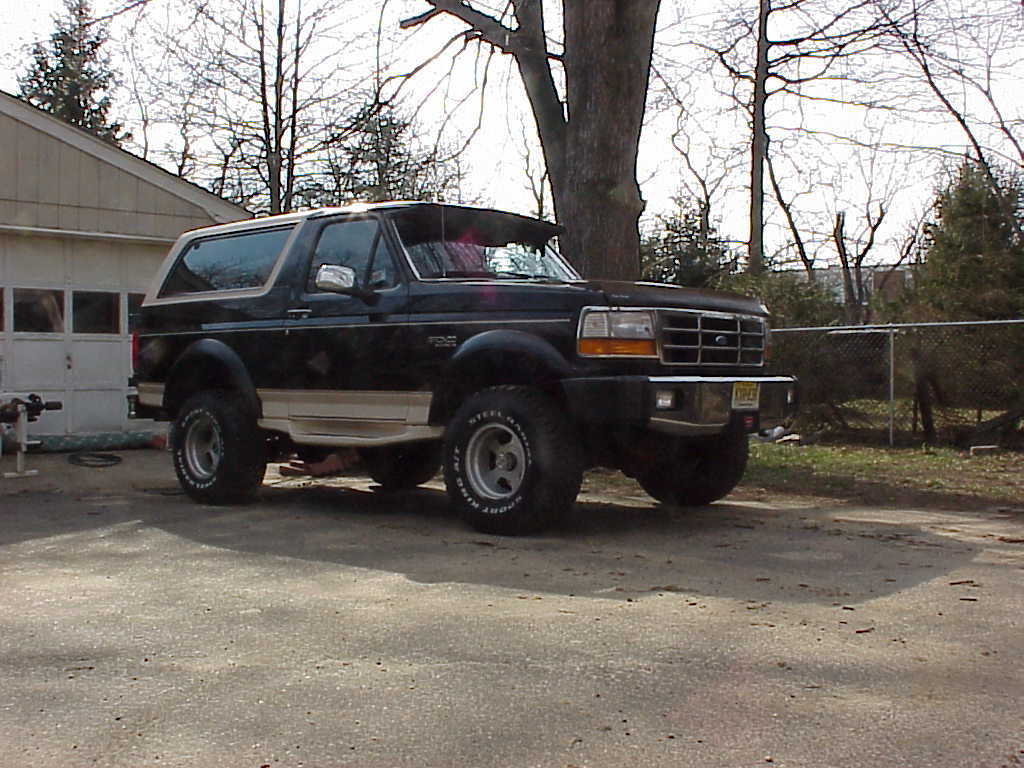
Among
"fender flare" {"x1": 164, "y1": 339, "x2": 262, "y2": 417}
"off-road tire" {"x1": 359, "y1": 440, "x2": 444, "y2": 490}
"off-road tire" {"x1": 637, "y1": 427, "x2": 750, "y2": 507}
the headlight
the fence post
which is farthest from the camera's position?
the fence post

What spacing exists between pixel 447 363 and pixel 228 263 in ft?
8.65

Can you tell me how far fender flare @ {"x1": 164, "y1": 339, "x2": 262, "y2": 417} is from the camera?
27.3ft

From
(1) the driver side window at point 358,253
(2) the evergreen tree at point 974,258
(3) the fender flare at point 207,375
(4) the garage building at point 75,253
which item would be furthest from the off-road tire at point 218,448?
(2) the evergreen tree at point 974,258

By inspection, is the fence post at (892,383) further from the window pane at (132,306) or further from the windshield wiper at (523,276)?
the window pane at (132,306)

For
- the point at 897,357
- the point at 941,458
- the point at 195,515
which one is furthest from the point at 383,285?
the point at 897,357

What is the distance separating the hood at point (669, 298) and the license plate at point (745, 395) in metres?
0.53

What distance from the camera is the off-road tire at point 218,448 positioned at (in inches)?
328

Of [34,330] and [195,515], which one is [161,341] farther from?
[34,330]

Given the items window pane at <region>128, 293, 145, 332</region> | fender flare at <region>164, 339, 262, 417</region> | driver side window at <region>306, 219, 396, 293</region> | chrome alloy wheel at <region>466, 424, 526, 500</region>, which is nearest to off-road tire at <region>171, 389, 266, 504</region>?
fender flare at <region>164, 339, 262, 417</region>

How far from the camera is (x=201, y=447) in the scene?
8805 millimetres

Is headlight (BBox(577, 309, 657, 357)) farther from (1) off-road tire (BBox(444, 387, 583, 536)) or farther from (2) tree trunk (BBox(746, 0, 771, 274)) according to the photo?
(2) tree trunk (BBox(746, 0, 771, 274))

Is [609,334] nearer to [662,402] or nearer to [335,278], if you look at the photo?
[662,402]

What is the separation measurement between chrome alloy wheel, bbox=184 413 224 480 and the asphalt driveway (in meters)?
1.33

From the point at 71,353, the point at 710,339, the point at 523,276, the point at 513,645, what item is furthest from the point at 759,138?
the point at 513,645
